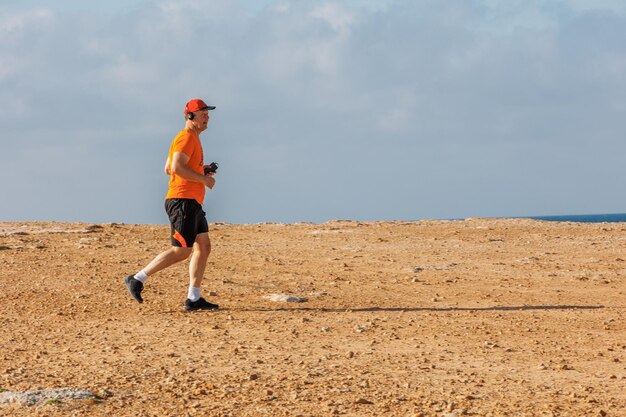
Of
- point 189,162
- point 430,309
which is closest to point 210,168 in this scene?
point 189,162

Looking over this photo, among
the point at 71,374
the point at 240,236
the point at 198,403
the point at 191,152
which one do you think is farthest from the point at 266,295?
the point at 240,236

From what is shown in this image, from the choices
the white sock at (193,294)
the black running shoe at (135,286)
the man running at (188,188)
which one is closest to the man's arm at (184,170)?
the man running at (188,188)

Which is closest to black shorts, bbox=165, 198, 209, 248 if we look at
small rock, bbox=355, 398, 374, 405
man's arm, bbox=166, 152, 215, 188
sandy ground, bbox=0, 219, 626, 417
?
man's arm, bbox=166, 152, 215, 188

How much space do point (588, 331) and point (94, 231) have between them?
11840 mm

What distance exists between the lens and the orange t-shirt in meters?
9.49

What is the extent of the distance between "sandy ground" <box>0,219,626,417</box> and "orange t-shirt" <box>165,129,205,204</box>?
1324mm

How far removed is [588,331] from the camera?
8820 millimetres

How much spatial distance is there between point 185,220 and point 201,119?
1.11m

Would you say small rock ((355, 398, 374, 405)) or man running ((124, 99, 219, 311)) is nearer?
small rock ((355, 398, 374, 405))

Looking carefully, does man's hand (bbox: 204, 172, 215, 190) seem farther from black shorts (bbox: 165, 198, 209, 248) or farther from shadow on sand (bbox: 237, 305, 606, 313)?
shadow on sand (bbox: 237, 305, 606, 313)

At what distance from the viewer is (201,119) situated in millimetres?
9555

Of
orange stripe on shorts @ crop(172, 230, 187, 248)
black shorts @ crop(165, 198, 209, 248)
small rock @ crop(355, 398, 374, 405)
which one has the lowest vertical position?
small rock @ crop(355, 398, 374, 405)

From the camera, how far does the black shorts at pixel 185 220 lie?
9.52 meters

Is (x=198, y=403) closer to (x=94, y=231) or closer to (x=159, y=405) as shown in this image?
(x=159, y=405)
